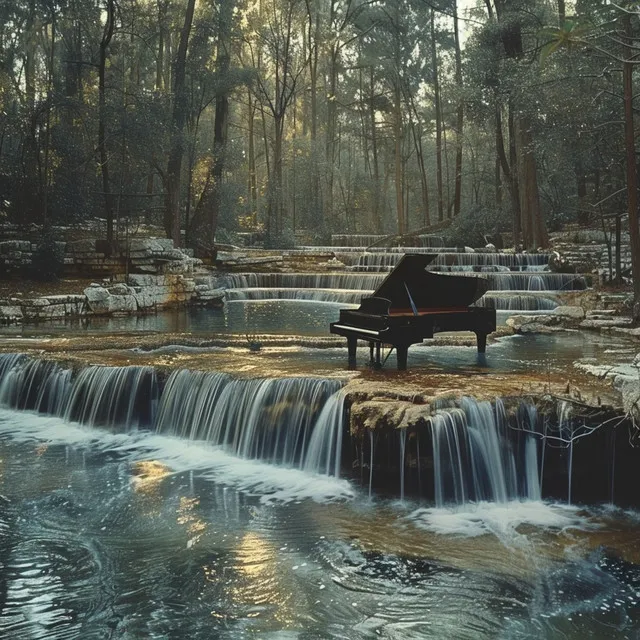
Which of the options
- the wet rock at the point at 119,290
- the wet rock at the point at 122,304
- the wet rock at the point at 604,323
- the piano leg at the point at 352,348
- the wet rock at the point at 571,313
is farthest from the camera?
the wet rock at the point at 119,290

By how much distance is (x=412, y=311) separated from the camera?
11.1m

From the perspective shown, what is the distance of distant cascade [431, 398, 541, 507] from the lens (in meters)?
7.59

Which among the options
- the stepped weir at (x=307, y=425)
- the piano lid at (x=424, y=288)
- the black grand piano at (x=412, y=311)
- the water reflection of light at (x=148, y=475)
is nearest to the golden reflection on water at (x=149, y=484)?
the water reflection of light at (x=148, y=475)

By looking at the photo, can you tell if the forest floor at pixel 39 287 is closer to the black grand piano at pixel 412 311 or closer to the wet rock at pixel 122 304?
the wet rock at pixel 122 304

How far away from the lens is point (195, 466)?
29.0 feet

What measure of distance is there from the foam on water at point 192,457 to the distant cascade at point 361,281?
42.5 ft

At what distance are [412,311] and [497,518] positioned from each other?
4.54 metres

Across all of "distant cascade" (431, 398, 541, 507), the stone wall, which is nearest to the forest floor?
the stone wall

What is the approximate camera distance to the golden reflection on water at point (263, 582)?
5.33 m

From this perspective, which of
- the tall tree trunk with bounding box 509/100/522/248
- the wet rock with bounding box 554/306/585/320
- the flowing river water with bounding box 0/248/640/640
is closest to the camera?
the flowing river water with bounding box 0/248/640/640

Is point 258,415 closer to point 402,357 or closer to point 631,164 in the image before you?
point 402,357

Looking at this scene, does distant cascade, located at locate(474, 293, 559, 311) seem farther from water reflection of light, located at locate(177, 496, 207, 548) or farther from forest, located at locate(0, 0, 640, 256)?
water reflection of light, located at locate(177, 496, 207, 548)

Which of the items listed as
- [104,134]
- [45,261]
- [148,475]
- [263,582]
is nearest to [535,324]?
[148,475]

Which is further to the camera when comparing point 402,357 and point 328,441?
point 402,357
